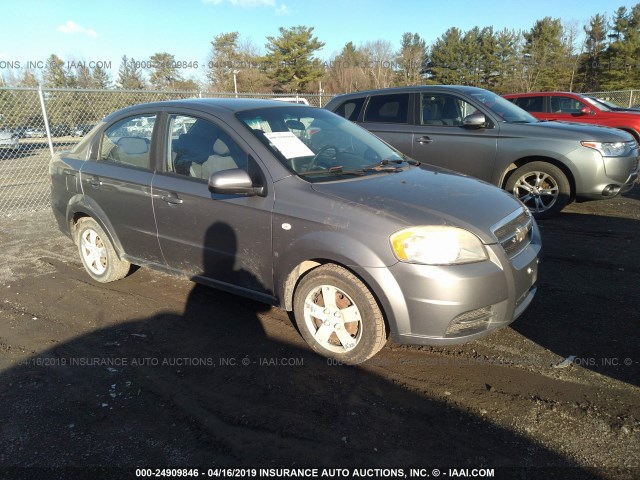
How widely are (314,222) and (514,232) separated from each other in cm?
133

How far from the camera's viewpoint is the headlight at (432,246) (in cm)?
268

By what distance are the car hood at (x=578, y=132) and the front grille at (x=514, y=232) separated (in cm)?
343

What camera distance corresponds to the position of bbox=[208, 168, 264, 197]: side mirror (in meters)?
3.06

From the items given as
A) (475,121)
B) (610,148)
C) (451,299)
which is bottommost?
(451,299)

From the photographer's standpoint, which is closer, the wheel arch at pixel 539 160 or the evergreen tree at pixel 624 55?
the wheel arch at pixel 539 160

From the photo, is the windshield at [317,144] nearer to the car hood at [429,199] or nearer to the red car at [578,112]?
the car hood at [429,199]

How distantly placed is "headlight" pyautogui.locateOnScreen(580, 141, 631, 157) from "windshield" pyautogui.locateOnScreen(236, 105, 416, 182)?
11.2ft

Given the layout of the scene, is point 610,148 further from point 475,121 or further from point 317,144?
point 317,144

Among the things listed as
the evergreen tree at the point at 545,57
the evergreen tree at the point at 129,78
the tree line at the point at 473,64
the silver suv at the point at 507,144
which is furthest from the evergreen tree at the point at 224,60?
the silver suv at the point at 507,144

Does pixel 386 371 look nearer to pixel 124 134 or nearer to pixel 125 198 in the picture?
pixel 125 198

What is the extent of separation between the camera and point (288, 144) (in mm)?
3434

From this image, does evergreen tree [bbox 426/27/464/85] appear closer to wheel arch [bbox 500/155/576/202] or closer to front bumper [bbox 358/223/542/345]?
wheel arch [bbox 500/155/576/202]

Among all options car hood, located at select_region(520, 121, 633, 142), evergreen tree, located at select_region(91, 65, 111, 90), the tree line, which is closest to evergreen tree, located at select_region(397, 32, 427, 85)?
the tree line

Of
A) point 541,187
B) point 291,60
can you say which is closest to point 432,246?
point 541,187
